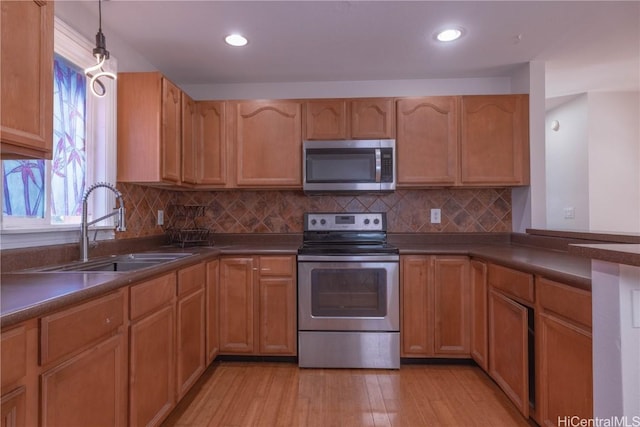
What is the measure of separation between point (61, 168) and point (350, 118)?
195 centimetres

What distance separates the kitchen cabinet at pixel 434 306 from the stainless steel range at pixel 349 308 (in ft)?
0.30

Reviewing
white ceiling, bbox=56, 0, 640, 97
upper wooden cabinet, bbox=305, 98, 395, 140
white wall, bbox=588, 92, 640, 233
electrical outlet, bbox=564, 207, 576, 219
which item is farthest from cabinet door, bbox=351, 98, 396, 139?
electrical outlet, bbox=564, 207, 576, 219

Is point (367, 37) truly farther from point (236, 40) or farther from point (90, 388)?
point (90, 388)

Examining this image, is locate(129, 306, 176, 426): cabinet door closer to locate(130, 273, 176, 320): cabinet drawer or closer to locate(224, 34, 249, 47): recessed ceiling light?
locate(130, 273, 176, 320): cabinet drawer

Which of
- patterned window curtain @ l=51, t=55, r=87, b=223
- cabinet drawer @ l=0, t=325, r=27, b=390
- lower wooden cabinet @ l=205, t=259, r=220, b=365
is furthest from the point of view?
lower wooden cabinet @ l=205, t=259, r=220, b=365

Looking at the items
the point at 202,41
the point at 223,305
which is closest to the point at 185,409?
the point at 223,305

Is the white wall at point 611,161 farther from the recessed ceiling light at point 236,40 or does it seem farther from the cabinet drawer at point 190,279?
the cabinet drawer at point 190,279

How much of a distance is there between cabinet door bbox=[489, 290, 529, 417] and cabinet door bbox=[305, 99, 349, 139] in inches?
64.2

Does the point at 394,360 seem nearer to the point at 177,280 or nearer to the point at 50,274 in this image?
the point at 177,280

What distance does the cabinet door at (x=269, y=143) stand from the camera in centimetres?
275

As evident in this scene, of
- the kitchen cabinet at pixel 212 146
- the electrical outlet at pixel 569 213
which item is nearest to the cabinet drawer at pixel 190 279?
the kitchen cabinet at pixel 212 146

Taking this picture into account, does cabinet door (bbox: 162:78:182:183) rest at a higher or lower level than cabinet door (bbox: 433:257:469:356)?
higher

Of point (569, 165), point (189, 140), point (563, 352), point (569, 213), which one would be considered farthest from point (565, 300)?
point (569, 165)

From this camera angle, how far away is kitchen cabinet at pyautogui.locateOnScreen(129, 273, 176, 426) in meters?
1.43
